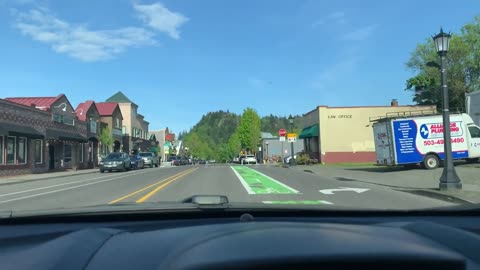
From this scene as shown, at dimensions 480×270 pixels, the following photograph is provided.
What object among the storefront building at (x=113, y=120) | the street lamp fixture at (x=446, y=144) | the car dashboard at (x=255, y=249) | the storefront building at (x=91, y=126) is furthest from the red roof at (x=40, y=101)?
the car dashboard at (x=255, y=249)

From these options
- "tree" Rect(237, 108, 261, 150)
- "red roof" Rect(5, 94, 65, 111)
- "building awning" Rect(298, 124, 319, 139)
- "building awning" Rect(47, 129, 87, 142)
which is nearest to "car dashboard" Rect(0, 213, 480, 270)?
"building awning" Rect(47, 129, 87, 142)

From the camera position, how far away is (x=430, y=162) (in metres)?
26.2

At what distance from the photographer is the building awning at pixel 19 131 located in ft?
108

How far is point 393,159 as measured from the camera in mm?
26688

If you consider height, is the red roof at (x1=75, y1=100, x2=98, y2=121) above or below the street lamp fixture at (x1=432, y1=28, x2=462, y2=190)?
above

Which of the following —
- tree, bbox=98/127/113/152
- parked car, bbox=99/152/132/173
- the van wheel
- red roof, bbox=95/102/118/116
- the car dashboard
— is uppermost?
red roof, bbox=95/102/118/116

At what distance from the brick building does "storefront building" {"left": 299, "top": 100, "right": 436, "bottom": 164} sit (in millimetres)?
23847

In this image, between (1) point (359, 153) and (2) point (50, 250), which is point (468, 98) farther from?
(2) point (50, 250)

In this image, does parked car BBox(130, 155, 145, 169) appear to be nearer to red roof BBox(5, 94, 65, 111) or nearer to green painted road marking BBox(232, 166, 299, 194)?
red roof BBox(5, 94, 65, 111)

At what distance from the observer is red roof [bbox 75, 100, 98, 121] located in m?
52.8

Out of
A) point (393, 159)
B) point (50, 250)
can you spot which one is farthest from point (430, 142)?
point (50, 250)

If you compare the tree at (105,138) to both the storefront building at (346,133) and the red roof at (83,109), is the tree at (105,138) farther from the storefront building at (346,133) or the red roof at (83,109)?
the storefront building at (346,133)

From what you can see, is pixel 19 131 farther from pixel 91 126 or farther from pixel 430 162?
pixel 430 162

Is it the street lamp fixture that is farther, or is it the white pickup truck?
the white pickup truck
